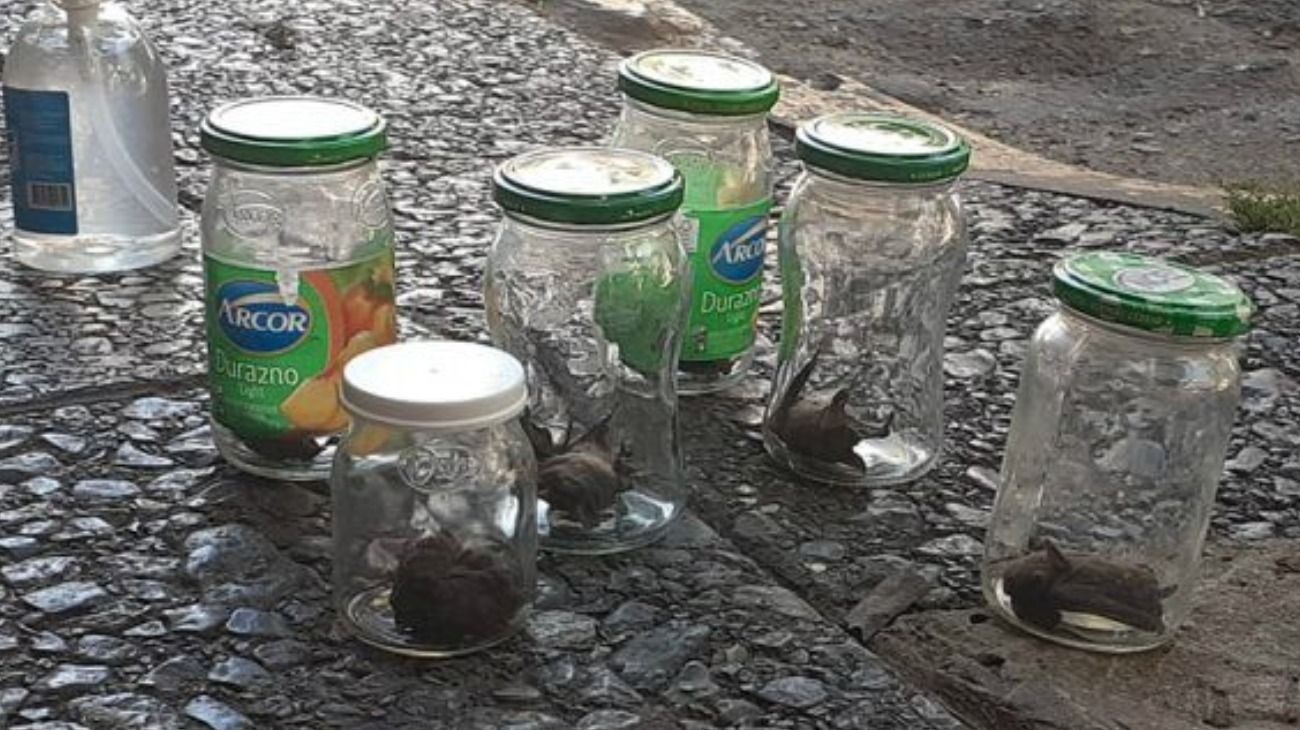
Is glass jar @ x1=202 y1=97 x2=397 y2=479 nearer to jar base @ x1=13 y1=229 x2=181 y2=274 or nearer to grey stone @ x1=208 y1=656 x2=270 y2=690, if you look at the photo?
grey stone @ x1=208 y1=656 x2=270 y2=690

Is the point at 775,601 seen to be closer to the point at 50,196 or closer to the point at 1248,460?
the point at 1248,460

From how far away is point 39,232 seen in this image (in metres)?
1.65

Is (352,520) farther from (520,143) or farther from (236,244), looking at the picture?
(520,143)

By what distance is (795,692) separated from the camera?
3.63ft

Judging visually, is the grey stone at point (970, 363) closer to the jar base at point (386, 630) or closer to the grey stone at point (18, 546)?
the jar base at point (386, 630)

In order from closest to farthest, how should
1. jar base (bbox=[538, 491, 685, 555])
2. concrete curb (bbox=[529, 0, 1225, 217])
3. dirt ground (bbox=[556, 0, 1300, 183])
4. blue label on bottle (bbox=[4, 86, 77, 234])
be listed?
1. jar base (bbox=[538, 491, 685, 555])
2. blue label on bottle (bbox=[4, 86, 77, 234])
3. concrete curb (bbox=[529, 0, 1225, 217])
4. dirt ground (bbox=[556, 0, 1300, 183])

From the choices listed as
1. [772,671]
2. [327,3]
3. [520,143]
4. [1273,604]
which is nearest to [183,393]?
[772,671]

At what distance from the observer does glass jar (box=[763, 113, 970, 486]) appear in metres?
1.36

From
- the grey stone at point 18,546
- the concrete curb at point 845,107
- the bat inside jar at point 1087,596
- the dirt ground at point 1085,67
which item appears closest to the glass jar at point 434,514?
the grey stone at point 18,546

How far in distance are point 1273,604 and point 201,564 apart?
712 millimetres

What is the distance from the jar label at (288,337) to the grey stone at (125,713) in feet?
0.88

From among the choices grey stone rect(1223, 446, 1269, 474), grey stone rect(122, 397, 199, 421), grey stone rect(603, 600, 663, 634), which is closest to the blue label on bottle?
grey stone rect(122, 397, 199, 421)

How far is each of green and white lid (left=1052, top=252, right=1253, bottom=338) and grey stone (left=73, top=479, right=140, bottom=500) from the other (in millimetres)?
643

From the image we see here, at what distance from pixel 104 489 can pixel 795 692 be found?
511mm
